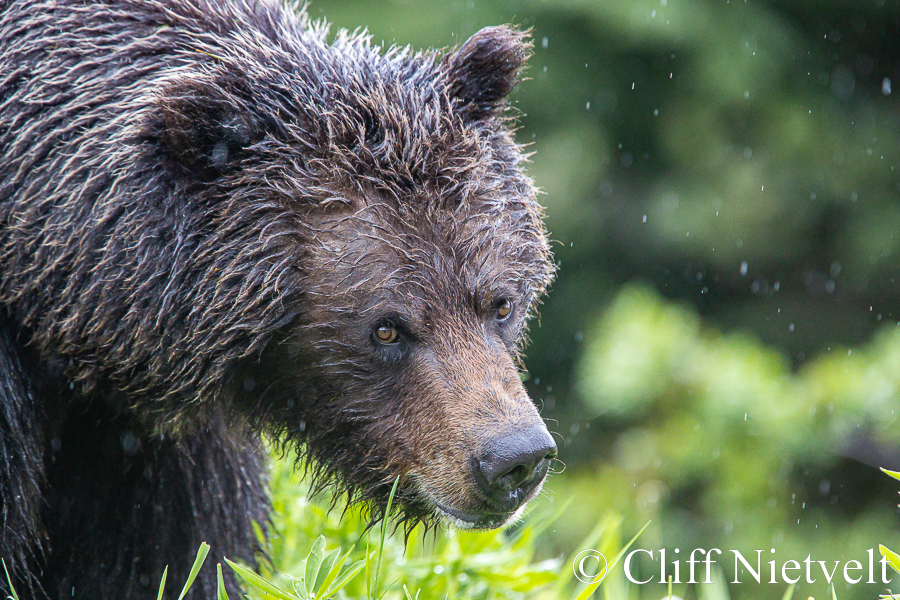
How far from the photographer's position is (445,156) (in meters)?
2.94

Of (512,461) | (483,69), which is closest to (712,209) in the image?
(483,69)

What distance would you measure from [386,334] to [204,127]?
0.78m

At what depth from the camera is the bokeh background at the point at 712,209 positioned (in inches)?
235

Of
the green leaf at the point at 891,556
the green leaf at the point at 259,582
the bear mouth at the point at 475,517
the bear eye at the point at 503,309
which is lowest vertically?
the green leaf at the point at 259,582

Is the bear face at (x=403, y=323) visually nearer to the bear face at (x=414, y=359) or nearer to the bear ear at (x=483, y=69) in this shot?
the bear face at (x=414, y=359)

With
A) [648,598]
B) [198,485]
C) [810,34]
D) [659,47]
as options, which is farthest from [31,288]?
[810,34]

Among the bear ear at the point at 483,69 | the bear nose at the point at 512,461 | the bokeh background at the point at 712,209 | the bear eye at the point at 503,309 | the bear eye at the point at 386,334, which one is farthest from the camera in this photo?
the bokeh background at the point at 712,209

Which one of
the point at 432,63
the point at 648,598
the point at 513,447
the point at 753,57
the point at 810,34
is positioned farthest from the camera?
the point at 810,34

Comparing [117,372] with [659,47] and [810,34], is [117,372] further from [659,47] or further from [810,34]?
[810,34]

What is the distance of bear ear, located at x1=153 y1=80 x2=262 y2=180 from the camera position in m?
2.67

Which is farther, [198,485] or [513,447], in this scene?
[198,485]

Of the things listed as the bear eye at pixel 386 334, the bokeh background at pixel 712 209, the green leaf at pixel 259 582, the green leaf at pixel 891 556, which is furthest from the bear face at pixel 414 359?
the bokeh background at pixel 712 209

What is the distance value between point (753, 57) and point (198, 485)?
18.4ft

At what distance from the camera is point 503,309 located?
2939mm
